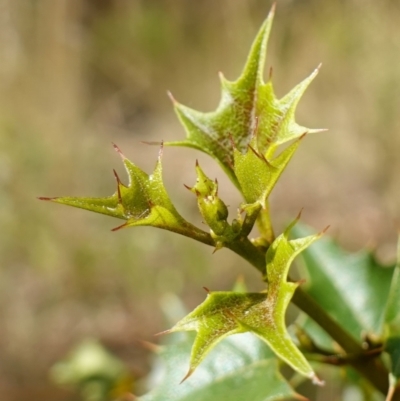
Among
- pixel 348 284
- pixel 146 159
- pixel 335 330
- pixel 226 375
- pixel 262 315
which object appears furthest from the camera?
pixel 146 159

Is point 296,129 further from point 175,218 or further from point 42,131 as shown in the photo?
point 42,131

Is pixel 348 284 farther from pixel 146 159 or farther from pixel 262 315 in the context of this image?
pixel 146 159

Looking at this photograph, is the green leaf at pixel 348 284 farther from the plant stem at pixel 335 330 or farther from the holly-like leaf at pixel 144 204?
the holly-like leaf at pixel 144 204

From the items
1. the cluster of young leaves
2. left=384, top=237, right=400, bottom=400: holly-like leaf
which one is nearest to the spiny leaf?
the cluster of young leaves

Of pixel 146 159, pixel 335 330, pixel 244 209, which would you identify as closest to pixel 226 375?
pixel 335 330

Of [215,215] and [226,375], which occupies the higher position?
[215,215]

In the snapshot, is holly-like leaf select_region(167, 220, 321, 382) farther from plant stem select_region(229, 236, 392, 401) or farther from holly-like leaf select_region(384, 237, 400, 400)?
holly-like leaf select_region(384, 237, 400, 400)
